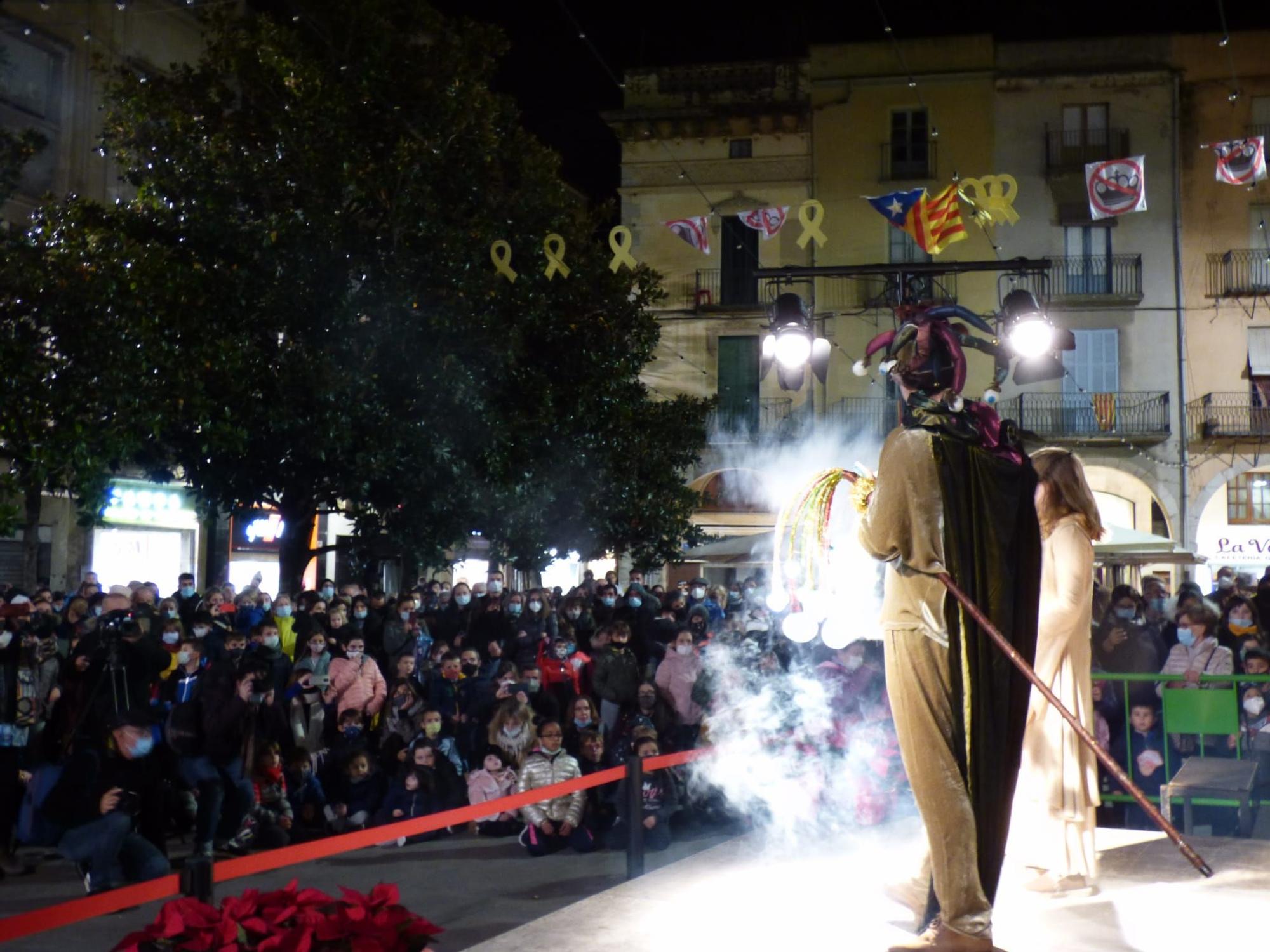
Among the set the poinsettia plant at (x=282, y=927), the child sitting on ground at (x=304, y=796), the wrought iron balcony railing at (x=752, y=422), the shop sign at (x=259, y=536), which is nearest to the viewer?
the poinsettia plant at (x=282, y=927)

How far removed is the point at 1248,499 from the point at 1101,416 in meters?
3.87

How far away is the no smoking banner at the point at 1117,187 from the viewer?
19.7m

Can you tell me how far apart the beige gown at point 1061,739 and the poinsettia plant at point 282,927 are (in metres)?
3.10

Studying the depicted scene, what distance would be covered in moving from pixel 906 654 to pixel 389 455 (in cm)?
1265

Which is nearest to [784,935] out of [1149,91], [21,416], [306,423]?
[21,416]

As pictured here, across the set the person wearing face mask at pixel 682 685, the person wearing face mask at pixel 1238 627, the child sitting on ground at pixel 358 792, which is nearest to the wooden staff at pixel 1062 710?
the person wearing face mask at pixel 682 685

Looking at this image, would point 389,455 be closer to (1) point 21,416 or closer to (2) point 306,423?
(2) point 306,423

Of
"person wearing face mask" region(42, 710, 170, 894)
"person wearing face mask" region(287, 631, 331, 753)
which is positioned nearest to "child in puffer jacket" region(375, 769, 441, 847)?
"person wearing face mask" region(287, 631, 331, 753)

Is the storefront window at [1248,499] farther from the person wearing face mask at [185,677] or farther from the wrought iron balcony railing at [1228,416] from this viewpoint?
the person wearing face mask at [185,677]

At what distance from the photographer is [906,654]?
4.43m

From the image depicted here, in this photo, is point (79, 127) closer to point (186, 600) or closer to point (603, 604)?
point (186, 600)

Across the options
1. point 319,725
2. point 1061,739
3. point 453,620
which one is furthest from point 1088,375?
point 1061,739

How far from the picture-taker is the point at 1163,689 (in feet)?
29.5

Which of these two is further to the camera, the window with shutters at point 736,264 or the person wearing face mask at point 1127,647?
the window with shutters at point 736,264
